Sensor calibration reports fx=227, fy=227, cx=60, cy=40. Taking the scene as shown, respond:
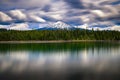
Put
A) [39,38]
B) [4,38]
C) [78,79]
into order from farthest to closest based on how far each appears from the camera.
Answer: [39,38] → [4,38] → [78,79]

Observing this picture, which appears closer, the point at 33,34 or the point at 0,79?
the point at 0,79

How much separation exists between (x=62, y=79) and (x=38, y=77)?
8.59 ft

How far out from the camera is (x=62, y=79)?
71.2 feet

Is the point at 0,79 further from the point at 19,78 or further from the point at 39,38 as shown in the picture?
the point at 39,38

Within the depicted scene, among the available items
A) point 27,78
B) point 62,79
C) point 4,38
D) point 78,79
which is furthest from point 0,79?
point 4,38

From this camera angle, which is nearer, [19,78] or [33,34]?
[19,78]

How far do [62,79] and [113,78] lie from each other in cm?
489

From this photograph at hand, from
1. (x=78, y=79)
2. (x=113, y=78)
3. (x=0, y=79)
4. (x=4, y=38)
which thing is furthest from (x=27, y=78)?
(x=4, y=38)

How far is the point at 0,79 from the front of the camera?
2173 centimetres

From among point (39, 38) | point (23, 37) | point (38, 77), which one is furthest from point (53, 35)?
point (38, 77)

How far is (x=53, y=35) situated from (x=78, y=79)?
176103 millimetres

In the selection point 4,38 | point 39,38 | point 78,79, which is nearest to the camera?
point 78,79

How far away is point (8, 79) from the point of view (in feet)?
72.0

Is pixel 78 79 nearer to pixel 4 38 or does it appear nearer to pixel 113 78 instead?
pixel 113 78
